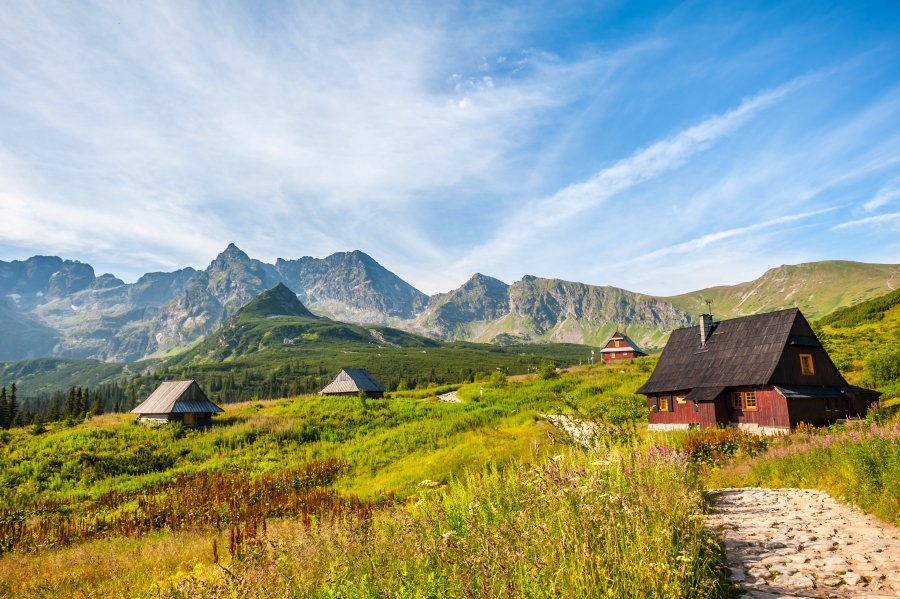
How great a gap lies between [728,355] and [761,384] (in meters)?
3.71

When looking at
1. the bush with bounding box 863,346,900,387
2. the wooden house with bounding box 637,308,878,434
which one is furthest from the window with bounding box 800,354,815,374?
the bush with bounding box 863,346,900,387

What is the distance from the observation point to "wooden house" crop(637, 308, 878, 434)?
2517 centimetres

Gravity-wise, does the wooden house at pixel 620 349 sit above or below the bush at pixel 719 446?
above

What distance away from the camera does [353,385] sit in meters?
59.8

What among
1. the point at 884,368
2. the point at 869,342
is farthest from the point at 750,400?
the point at 869,342

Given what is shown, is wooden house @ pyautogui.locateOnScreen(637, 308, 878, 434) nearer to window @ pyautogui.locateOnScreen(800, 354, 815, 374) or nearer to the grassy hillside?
window @ pyautogui.locateOnScreen(800, 354, 815, 374)

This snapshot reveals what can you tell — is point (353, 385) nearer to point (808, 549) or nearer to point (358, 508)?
point (358, 508)

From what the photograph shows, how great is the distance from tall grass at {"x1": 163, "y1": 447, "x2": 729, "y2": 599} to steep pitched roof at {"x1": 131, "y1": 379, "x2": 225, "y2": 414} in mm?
39672

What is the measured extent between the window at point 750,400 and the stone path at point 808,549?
17235 millimetres

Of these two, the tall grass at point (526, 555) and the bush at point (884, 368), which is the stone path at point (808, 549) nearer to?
the tall grass at point (526, 555)

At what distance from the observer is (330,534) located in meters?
7.09

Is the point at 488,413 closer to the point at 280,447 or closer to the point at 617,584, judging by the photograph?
the point at 280,447

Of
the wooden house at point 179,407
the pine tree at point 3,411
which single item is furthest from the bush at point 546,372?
the pine tree at point 3,411

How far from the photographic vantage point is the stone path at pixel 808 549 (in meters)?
5.98
